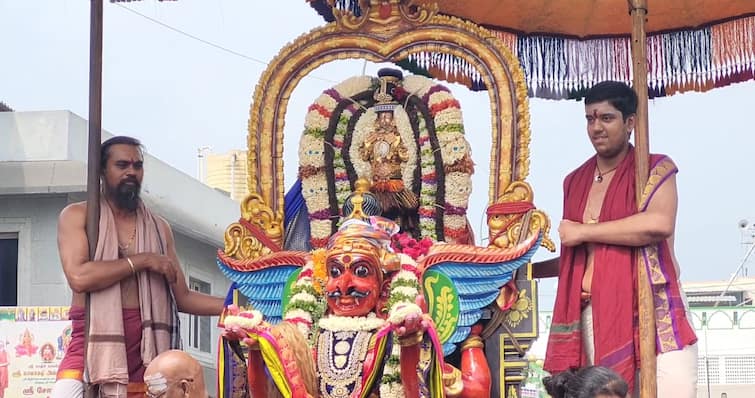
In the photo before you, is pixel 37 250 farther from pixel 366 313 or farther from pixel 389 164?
pixel 366 313

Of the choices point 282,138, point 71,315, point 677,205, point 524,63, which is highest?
point 524,63

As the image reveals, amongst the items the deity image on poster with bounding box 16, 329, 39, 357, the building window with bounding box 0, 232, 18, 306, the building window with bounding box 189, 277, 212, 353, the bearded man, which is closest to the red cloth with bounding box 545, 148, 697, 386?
the bearded man

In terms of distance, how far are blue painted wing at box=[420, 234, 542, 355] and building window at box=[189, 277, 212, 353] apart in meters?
11.4

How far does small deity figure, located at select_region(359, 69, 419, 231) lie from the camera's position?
26.7ft

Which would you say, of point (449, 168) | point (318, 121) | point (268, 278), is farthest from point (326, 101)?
point (268, 278)

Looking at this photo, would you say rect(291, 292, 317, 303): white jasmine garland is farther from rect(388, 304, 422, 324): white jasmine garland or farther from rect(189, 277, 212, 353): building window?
rect(189, 277, 212, 353): building window

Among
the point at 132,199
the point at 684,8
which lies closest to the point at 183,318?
the point at 132,199

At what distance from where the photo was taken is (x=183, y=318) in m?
18.8

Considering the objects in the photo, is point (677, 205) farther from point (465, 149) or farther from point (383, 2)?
point (383, 2)

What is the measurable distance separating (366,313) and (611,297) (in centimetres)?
140

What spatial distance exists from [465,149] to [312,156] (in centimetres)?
101

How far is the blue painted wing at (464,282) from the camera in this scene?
7.61 m

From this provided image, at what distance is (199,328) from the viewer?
1936cm

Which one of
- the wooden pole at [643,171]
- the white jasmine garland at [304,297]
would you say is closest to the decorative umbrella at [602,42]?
the wooden pole at [643,171]
